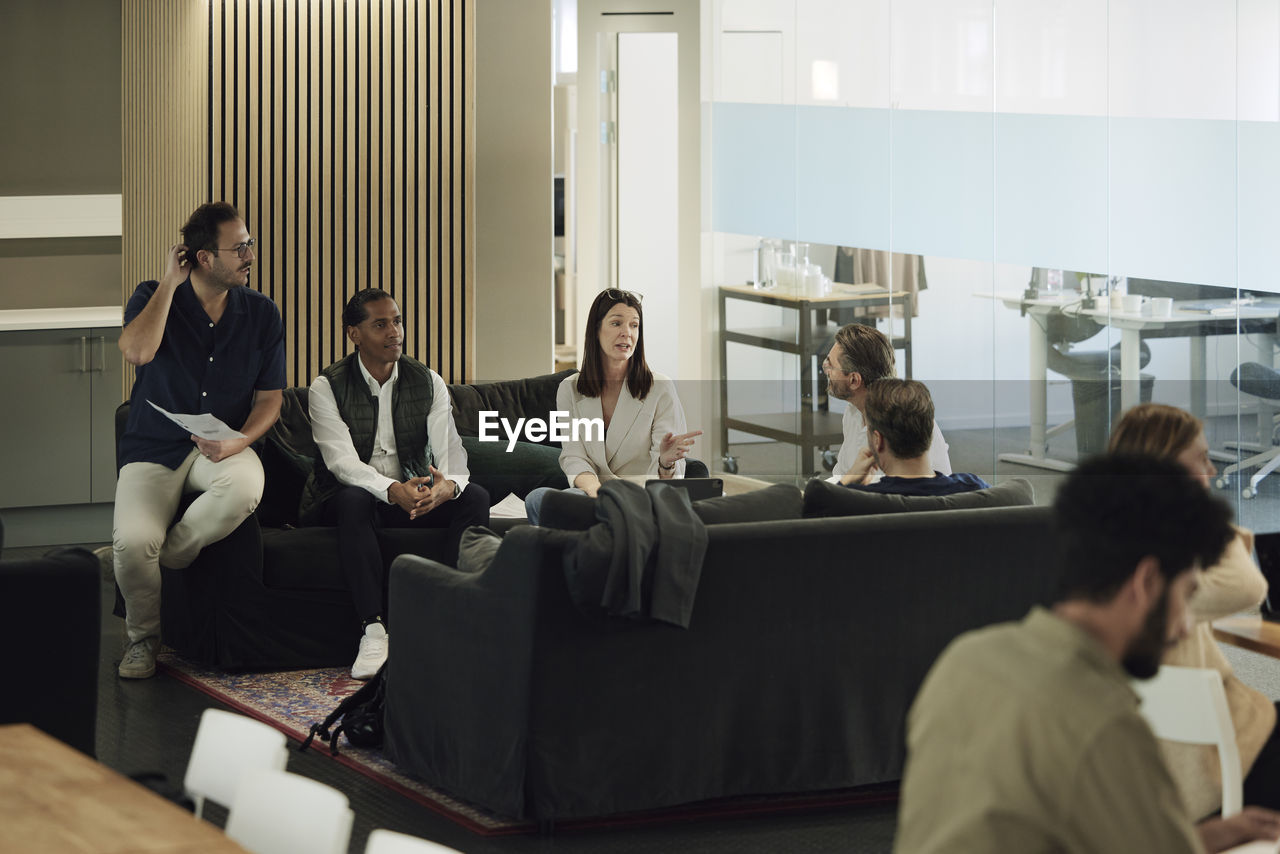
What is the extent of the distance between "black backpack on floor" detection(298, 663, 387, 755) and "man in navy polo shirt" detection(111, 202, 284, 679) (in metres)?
0.97

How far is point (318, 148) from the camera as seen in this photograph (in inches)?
288

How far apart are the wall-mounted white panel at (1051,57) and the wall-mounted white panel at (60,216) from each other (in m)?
4.61

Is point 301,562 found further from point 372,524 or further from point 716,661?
point 716,661

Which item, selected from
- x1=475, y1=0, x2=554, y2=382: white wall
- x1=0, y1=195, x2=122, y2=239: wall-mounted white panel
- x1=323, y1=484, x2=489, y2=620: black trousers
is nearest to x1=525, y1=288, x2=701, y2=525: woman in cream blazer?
x1=323, y1=484, x2=489, y2=620: black trousers

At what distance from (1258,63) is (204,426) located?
4.59 metres

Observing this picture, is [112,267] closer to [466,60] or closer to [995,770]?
[466,60]

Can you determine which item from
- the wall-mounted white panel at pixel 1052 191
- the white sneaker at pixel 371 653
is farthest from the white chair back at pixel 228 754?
the wall-mounted white panel at pixel 1052 191

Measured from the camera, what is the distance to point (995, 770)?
Result: 5.30ft

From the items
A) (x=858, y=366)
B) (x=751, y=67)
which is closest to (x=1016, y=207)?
(x=751, y=67)

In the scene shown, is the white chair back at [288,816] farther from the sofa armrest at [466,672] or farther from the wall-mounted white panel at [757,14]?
the wall-mounted white panel at [757,14]

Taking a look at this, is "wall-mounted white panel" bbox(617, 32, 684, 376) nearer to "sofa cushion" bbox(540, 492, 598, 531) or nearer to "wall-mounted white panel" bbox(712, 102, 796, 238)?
"wall-mounted white panel" bbox(712, 102, 796, 238)

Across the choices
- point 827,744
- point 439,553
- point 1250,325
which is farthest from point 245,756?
point 1250,325

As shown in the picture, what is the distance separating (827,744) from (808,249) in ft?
16.2

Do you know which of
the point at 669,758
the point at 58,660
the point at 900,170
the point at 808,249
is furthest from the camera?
the point at 808,249
